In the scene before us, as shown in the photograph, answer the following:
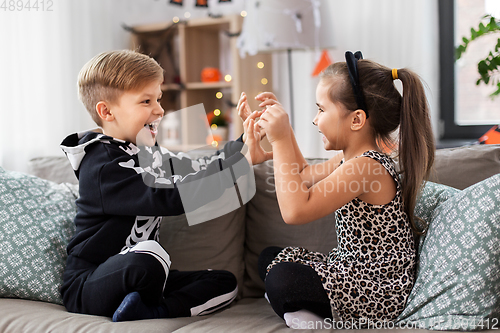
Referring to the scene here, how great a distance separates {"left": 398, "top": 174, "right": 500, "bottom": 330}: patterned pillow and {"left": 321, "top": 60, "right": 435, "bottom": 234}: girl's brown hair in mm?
113

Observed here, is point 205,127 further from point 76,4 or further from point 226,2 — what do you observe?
point 226,2

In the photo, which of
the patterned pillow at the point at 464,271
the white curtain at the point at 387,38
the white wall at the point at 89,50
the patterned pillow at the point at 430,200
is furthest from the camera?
the white curtain at the point at 387,38

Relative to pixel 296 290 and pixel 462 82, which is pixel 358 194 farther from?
pixel 462 82

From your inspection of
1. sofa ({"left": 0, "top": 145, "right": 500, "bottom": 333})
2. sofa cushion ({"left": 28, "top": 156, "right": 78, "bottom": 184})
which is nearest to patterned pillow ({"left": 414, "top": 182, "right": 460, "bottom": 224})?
sofa ({"left": 0, "top": 145, "right": 500, "bottom": 333})

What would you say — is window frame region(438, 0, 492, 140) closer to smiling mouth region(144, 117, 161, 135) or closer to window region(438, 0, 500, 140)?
window region(438, 0, 500, 140)

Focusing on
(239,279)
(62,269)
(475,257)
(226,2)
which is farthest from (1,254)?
(226,2)

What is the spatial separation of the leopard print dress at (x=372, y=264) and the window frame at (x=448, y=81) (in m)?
1.84

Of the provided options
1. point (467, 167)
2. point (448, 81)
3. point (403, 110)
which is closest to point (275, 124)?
point (403, 110)

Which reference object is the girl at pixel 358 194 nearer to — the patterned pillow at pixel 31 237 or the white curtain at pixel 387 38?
the patterned pillow at pixel 31 237

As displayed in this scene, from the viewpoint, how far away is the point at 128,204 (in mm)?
1090

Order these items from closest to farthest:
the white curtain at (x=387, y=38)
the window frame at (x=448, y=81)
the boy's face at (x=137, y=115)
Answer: the boy's face at (x=137, y=115), the white curtain at (x=387, y=38), the window frame at (x=448, y=81)

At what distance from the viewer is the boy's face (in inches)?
47.8

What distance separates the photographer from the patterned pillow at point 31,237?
113 centimetres

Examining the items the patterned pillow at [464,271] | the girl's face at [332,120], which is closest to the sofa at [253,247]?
the patterned pillow at [464,271]
